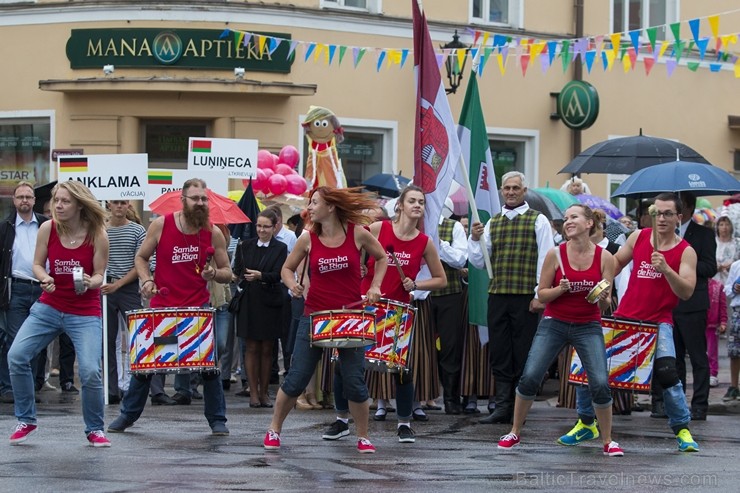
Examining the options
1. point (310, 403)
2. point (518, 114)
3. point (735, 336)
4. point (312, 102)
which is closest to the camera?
point (310, 403)

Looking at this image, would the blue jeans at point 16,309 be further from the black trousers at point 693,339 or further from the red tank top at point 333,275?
the black trousers at point 693,339

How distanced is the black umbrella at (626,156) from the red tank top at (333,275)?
284 inches

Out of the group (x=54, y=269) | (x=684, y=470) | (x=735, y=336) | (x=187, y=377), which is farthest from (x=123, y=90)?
(x=684, y=470)

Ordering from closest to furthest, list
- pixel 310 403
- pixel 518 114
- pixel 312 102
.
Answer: pixel 310 403, pixel 312 102, pixel 518 114

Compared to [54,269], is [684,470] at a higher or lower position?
lower

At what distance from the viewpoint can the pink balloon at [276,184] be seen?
18688 mm

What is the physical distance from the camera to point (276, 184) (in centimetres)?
1867

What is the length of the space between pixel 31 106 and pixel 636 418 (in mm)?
12489

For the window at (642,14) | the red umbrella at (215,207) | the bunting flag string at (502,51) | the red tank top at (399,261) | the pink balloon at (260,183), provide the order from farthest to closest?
1. the window at (642,14)
2. the bunting flag string at (502,51)
3. the pink balloon at (260,183)
4. the red umbrella at (215,207)
5. the red tank top at (399,261)

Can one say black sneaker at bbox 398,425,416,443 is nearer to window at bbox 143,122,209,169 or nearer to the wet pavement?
the wet pavement

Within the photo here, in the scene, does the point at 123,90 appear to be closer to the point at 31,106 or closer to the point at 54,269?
the point at 31,106

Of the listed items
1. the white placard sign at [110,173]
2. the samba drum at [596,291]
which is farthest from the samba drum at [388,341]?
the white placard sign at [110,173]

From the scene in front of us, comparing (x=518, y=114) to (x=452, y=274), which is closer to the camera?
(x=452, y=274)

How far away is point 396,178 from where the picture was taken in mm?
21109
